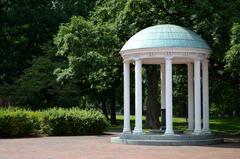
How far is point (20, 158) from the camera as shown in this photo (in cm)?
1881

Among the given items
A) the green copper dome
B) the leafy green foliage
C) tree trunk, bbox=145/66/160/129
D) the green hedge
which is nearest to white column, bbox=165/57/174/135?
the green copper dome

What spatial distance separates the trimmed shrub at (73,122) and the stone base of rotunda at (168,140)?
8.41m

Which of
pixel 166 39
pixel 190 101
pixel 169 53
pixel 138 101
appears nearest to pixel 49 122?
pixel 138 101

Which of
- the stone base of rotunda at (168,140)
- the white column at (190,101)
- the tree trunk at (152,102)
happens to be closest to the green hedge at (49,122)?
the tree trunk at (152,102)

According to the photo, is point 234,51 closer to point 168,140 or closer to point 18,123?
point 168,140

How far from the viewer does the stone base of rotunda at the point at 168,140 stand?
25.4 m

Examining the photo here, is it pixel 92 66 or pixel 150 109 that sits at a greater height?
pixel 92 66

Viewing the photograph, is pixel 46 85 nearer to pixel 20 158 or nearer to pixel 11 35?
pixel 11 35

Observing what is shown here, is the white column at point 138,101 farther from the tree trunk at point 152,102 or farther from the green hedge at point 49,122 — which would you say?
the tree trunk at point 152,102

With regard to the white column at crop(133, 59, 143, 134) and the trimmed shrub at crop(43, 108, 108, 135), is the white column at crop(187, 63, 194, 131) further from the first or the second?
the trimmed shrub at crop(43, 108, 108, 135)

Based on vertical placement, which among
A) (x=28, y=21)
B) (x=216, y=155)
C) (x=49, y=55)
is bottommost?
(x=216, y=155)

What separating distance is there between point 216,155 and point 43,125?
709 inches

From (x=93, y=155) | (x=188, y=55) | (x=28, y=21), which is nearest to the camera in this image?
(x=93, y=155)

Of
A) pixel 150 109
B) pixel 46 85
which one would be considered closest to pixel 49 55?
pixel 46 85
